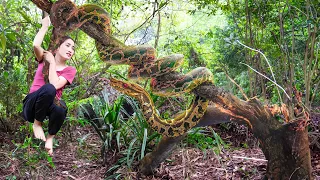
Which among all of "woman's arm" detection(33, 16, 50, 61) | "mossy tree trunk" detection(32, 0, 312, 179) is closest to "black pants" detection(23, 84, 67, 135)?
"woman's arm" detection(33, 16, 50, 61)

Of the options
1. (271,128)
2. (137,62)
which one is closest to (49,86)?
(137,62)

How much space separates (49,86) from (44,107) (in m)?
0.13

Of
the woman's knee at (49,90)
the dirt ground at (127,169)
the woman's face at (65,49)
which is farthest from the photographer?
the dirt ground at (127,169)

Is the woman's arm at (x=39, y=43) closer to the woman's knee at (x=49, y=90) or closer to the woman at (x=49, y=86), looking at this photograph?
the woman at (x=49, y=86)

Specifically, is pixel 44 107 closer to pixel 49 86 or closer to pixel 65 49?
pixel 49 86

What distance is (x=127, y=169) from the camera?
3.68 metres

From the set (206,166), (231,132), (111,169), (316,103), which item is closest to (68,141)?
(111,169)

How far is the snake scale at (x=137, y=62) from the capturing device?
2109 mm

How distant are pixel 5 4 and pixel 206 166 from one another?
3196 millimetres

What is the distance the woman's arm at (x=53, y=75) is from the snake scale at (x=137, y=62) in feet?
0.81

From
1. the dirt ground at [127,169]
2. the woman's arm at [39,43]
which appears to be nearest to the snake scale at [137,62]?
the woman's arm at [39,43]

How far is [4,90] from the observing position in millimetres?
4133

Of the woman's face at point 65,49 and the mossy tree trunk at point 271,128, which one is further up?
the woman's face at point 65,49

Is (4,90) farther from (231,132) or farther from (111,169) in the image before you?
(231,132)
